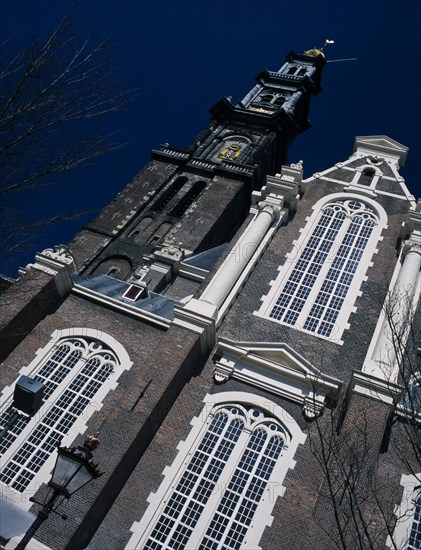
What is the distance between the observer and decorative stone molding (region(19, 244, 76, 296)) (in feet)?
55.0

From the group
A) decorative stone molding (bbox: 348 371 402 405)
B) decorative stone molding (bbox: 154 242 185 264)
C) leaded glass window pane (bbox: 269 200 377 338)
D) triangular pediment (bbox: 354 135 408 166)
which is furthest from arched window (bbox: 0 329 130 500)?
triangular pediment (bbox: 354 135 408 166)

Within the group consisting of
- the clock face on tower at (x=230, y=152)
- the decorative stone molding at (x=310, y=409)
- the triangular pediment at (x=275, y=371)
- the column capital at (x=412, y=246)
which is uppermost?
the clock face on tower at (x=230, y=152)

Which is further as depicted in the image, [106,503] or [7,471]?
[7,471]

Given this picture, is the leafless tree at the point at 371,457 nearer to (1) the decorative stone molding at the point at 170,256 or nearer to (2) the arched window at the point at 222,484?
(2) the arched window at the point at 222,484

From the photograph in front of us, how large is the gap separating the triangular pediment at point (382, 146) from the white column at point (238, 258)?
6236 mm

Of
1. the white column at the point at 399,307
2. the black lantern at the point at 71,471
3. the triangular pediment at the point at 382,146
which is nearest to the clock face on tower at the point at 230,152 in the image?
the triangular pediment at the point at 382,146

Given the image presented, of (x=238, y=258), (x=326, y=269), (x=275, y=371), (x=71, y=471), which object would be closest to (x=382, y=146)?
(x=326, y=269)

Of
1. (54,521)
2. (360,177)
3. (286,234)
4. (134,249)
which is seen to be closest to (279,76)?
(134,249)

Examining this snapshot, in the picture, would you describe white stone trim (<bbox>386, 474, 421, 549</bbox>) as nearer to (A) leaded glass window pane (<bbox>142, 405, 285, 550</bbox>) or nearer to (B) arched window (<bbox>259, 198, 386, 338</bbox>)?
(A) leaded glass window pane (<bbox>142, 405, 285, 550</bbox>)

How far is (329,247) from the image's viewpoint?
18875mm

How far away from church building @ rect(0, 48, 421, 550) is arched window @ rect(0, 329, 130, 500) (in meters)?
0.04

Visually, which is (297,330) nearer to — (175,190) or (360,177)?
(360,177)

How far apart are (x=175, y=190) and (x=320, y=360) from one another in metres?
23.7

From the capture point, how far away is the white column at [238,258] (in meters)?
16.5
